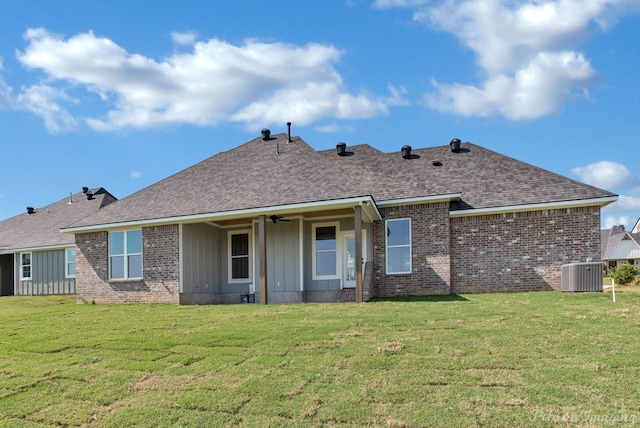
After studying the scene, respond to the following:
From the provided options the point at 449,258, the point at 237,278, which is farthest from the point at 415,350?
the point at 237,278

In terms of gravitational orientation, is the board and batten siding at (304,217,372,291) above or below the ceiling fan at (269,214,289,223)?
below

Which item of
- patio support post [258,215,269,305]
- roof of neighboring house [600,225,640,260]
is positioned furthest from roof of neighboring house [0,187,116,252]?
roof of neighboring house [600,225,640,260]

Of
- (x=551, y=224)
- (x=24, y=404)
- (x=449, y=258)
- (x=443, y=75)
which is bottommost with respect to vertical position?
(x=24, y=404)

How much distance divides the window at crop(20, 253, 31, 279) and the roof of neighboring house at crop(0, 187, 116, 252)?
49cm

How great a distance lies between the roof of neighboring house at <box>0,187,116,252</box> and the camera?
76.8 ft

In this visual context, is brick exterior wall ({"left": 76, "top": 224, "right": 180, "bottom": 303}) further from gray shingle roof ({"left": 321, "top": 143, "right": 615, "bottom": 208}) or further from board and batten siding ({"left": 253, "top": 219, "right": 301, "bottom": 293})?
gray shingle roof ({"left": 321, "top": 143, "right": 615, "bottom": 208})

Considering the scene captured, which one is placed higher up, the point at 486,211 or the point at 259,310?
the point at 486,211

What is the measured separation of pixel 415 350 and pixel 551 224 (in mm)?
9657

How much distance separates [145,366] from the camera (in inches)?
263

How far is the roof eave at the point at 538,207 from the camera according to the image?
13706mm

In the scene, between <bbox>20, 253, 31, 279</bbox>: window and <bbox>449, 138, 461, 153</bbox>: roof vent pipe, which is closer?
<bbox>449, 138, 461, 153</bbox>: roof vent pipe

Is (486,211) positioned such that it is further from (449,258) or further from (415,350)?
(415,350)

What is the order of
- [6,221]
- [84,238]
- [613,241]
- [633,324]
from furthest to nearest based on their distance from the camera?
[613,241] → [6,221] → [84,238] → [633,324]

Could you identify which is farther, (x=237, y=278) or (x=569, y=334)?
(x=237, y=278)
